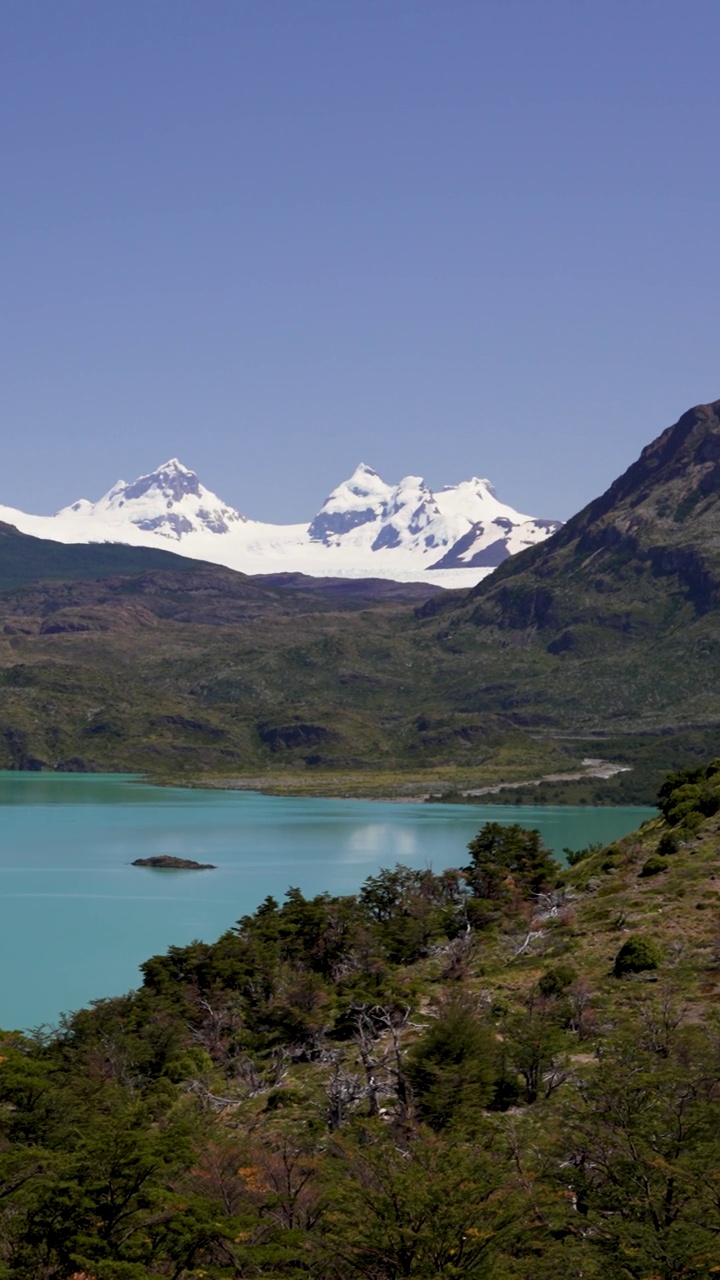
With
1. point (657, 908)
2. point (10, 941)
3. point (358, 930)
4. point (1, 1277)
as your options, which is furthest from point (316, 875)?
point (1, 1277)

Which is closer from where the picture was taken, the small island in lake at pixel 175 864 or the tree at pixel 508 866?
the tree at pixel 508 866

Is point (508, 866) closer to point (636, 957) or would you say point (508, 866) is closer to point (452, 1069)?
point (636, 957)

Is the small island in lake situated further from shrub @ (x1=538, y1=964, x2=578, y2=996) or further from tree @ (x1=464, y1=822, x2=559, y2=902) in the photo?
shrub @ (x1=538, y1=964, x2=578, y2=996)

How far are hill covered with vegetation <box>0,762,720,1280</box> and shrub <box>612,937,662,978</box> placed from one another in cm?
14

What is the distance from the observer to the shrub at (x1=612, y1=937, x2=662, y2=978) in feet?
193

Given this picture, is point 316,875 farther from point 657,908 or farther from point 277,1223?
point 277,1223

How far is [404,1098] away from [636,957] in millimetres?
16407

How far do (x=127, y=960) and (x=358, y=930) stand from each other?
4676cm

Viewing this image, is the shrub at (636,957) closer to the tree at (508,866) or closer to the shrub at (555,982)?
the shrub at (555,982)

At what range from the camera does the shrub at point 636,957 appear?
58688 millimetres

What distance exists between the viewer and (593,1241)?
29.7 meters

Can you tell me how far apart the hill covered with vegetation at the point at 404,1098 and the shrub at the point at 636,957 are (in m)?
0.14

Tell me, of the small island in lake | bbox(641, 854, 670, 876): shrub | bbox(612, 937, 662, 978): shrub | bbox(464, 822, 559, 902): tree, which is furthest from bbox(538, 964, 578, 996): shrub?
the small island in lake

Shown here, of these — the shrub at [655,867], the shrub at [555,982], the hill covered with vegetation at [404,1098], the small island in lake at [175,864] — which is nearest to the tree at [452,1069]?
the hill covered with vegetation at [404,1098]
